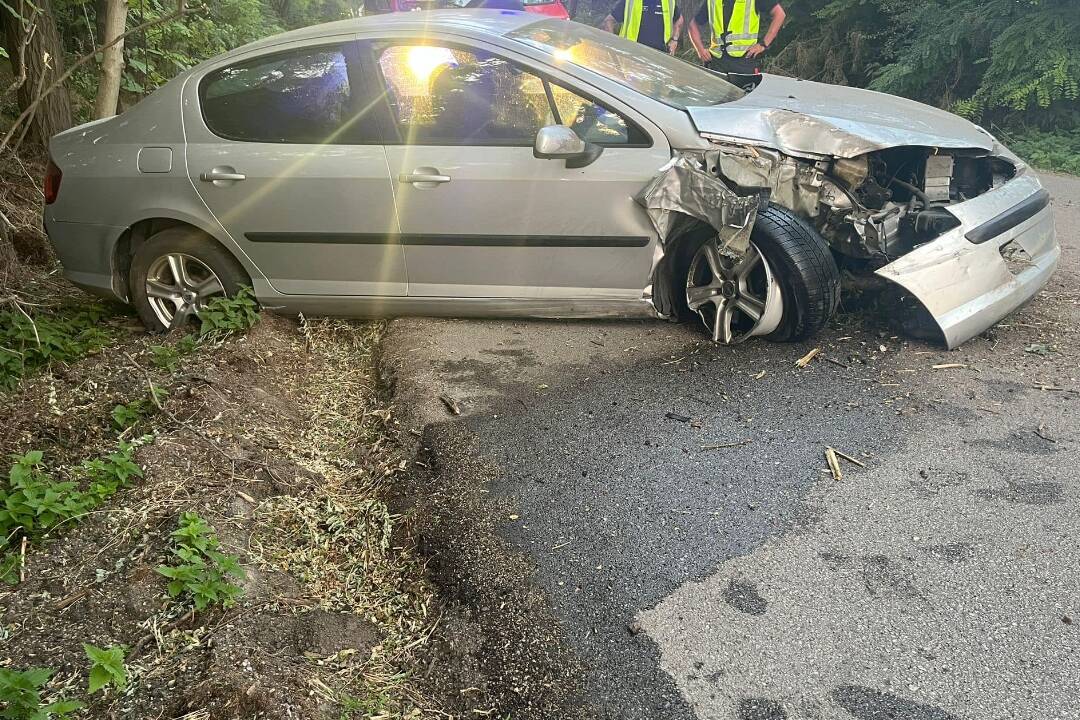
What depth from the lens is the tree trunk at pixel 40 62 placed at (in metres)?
5.84

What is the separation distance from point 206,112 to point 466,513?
8.94 ft

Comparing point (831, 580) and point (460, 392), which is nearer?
point (831, 580)

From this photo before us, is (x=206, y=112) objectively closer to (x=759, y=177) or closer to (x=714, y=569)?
(x=759, y=177)

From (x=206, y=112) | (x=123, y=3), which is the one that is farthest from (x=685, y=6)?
(x=206, y=112)

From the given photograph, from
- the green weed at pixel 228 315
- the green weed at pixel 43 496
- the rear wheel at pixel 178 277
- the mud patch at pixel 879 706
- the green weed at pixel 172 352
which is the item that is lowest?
the mud patch at pixel 879 706

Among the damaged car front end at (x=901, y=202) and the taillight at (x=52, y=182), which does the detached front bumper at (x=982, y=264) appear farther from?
the taillight at (x=52, y=182)

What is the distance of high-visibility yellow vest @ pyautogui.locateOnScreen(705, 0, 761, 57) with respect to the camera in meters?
7.39

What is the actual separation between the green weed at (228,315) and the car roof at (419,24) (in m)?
1.34

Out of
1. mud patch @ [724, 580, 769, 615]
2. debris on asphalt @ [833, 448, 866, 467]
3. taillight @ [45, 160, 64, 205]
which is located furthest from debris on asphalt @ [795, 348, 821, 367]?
taillight @ [45, 160, 64, 205]

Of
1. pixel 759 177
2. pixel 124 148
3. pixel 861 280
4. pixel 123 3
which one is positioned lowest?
pixel 861 280

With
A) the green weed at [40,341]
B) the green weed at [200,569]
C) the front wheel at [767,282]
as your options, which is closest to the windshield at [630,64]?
the front wheel at [767,282]

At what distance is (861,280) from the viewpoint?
12.8 ft

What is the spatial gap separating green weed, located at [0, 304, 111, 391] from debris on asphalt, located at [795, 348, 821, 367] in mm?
3725

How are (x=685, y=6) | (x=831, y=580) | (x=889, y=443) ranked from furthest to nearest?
(x=685, y=6) < (x=889, y=443) < (x=831, y=580)
